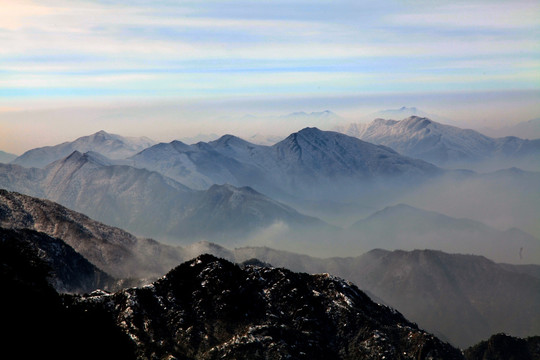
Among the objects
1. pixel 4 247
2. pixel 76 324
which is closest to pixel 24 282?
pixel 76 324

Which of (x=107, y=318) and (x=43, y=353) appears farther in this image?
(x=107, y=318)

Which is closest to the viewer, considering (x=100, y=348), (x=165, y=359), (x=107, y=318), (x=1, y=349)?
(x=1, y=349)

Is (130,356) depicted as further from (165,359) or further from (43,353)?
(165,359)

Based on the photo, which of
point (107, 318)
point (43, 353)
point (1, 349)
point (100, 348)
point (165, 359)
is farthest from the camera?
point (165, 359)

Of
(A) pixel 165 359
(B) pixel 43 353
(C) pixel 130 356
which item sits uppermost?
(B) pixel 43 353

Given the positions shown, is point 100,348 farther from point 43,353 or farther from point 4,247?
point 4,247

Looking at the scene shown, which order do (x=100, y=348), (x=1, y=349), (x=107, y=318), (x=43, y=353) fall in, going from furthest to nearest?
(x=107, y=318), (x=100, y=348), (x=43, y=353), (x=1, y=349)

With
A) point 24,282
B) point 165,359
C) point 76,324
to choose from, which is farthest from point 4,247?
point 165,359

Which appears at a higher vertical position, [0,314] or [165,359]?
[0,314]

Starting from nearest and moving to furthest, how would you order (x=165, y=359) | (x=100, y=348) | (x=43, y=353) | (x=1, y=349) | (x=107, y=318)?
(x=1, y=349), (x=43, y=353), (x=100, y=348), (x=107, y=318), (x=165, y=359)
